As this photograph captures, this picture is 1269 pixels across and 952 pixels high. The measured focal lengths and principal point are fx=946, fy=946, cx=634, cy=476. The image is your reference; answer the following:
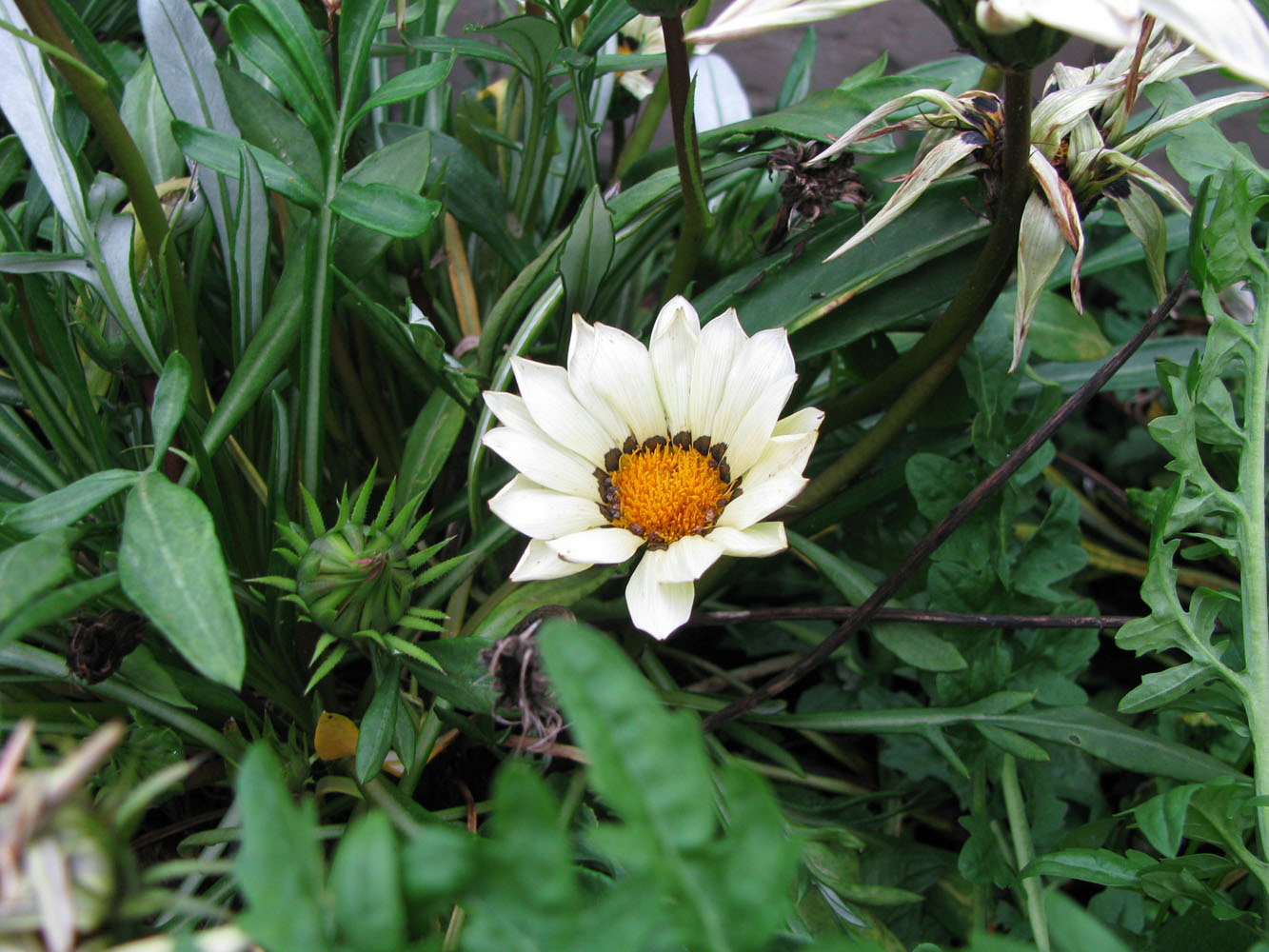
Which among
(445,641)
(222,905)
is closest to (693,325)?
(445,641)

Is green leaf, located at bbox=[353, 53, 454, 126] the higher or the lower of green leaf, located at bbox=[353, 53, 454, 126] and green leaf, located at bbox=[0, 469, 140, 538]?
the higher

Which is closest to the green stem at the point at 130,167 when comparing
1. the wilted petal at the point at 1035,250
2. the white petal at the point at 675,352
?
the white petal at the point at 675,352

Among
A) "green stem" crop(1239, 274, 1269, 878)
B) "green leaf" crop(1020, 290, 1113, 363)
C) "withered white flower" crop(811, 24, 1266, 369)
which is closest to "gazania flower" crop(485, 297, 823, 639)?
"withered white flower" crop(811, 24, 1266, 369)

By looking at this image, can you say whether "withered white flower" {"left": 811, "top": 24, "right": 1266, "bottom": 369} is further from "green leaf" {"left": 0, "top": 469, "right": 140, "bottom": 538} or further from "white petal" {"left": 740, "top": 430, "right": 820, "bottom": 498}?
"green leaf" {"left": 0, "top": 469, "right": 140, "bottom": 538}

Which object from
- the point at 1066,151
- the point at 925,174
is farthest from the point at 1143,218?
the point at 925,174

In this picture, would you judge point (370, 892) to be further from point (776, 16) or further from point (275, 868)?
point (776, 16)

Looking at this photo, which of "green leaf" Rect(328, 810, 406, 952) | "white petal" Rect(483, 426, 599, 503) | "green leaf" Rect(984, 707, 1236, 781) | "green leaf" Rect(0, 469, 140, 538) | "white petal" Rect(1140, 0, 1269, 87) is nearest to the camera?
"green leaf" Rect(328, 810, 406, 952)

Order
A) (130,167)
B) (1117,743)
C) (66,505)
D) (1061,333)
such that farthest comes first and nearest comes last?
(1061,333), (1117,743), (130,167), (66,505)

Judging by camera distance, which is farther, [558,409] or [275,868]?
[558,409]
